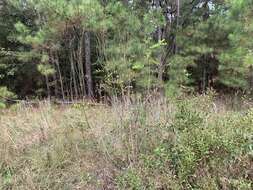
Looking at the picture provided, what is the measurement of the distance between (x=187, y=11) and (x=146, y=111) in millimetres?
5843

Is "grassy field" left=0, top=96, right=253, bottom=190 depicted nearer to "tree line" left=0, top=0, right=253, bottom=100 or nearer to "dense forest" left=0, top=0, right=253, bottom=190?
"dense forest" left=0, top=0, right=253, bottom=190

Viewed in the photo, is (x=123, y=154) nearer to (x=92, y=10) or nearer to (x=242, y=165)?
(x=242, y=165)

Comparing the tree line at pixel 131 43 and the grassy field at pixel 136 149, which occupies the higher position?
A: the tree line at pixel 131 43

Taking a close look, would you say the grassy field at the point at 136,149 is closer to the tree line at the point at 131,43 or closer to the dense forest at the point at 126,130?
the dense forest at the point at 126,130

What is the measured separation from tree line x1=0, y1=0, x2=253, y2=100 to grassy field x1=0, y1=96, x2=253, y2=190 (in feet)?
2.80

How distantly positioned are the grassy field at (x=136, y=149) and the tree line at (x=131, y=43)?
0.85 metres

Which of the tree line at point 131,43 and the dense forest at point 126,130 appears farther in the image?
the tree line at point 131,43

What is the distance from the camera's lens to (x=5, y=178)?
334cm

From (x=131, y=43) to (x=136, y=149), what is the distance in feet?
11.1

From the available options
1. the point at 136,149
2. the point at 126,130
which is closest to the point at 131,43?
the point at 126,130

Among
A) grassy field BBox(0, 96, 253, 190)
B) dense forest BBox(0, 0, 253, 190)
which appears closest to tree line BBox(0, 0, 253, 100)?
dense forest BBox(0, 0, 253, 190)

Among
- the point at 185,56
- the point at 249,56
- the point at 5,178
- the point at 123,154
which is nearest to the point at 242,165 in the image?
the point at 123,154

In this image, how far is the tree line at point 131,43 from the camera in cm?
601

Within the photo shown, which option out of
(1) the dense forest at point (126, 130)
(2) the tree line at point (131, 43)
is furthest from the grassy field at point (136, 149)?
(2) the tree line at point (131, 43)
